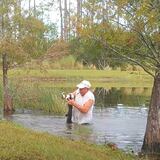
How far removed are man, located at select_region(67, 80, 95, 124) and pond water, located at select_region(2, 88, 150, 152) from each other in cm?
31

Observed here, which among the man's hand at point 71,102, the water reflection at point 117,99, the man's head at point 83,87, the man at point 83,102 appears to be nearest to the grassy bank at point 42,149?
the man's hand at point 71,102

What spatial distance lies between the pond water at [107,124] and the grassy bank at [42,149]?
311 centimetres

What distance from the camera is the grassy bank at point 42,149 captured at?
1027 cm

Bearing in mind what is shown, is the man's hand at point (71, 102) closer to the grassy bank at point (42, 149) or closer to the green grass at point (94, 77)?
the grassy bank at point (42, 149)

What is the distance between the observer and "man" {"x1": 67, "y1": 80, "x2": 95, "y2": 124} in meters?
16.7

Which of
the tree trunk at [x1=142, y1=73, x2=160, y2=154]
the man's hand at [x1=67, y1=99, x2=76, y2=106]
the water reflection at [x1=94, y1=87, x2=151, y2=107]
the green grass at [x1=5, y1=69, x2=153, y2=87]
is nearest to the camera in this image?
the tree trunk at [x1=142, y1=73, x2=160, y2=154]

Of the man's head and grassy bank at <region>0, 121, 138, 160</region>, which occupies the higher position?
the man's head

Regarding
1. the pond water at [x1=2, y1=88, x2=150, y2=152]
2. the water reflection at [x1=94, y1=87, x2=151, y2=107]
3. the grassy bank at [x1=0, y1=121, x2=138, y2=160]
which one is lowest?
the pond water at [x1=2, y1=88, x2=150, y2=152]

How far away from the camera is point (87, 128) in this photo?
1786 cm

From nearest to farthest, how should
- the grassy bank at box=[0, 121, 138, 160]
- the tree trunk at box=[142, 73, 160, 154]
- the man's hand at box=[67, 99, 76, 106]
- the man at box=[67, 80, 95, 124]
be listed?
the grassy bank at box=[0, 121, 138, 160]
the tree trunk at box=[142, 73, 160, 154]
the man's hand at box=[67, 99, 76, 106]
the man at box=[67, 80, 95, 124]

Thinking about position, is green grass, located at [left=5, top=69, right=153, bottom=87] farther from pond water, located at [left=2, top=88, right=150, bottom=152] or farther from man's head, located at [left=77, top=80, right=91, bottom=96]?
man's head, located at [left=77, top=80, right=91, bottom=96]

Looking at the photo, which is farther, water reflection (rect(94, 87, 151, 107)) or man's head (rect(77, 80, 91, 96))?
water reflection (rect(94, 87, 151, 107))

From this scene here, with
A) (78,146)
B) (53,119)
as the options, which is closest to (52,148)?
(78,146)

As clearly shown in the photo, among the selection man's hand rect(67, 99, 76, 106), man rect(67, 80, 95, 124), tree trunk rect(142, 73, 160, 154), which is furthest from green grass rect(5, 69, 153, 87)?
tree trunk rect(142, 73, 160, 154)
